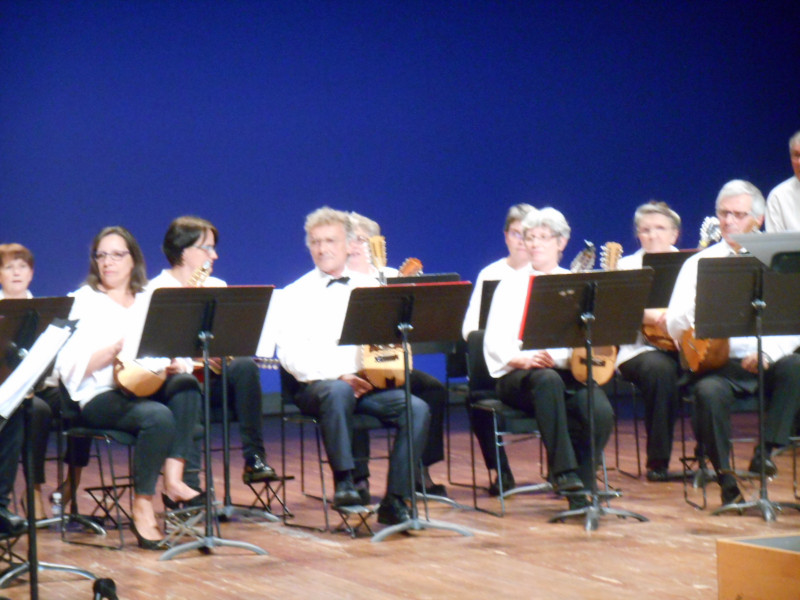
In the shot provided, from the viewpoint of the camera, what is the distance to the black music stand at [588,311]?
4395mm

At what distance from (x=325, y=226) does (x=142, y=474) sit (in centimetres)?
128

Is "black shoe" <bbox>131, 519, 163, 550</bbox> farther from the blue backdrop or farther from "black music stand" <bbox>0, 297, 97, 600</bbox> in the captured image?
the blue backdrop

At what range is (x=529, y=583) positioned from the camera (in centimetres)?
368

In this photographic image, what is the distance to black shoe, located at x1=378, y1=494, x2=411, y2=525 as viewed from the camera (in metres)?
4.64

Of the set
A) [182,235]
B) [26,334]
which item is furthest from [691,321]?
[26,334]

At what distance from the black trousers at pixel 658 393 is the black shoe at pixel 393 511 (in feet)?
4.97

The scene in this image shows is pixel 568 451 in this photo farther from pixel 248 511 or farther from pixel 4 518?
pixel 4 518

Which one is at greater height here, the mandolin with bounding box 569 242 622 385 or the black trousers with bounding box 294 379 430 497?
the mandolin with bounding box 569 242 622 385

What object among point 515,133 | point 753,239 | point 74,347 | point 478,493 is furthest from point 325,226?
point 515,133

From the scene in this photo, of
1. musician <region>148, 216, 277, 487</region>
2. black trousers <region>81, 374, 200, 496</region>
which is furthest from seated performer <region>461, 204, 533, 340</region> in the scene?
black trousers <region>81, 374, 200, 496</region>

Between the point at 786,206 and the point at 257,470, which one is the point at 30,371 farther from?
the point at 786,206

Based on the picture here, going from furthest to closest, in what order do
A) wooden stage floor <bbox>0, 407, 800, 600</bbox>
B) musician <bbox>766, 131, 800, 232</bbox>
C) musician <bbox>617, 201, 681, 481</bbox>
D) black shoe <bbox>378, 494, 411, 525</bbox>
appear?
musician <bbox>766, 131, 800, 232</bbox> → musician <bbox>617, 201, 681, 481</bbox> → black shoe <bbox>378, 494, 411, 525</bbox> → wooden stage floor <bbox>0, 407, 800, 600</bbox>

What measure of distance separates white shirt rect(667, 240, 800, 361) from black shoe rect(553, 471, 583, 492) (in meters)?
0.81

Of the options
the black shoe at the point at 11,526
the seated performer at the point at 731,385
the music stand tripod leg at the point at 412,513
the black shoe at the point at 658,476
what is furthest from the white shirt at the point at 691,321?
the black shoe at the point at 11,526
